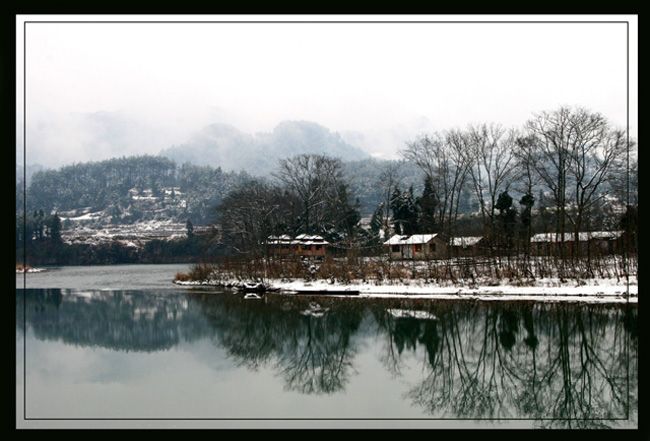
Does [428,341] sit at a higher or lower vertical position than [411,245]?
lower

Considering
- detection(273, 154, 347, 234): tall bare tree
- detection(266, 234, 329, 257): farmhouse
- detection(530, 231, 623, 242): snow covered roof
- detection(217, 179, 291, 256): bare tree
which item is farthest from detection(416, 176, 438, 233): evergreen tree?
detection(217, 179, 291, 256): bare tree

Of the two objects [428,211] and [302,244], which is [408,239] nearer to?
[428,211]

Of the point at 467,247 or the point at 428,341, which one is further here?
the point at 467,247

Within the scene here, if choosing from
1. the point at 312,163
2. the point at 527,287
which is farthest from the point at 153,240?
the point at 527,287

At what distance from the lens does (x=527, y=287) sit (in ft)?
73.4

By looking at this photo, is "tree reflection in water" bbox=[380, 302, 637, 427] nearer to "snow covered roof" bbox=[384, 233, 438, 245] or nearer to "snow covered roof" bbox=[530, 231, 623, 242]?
"snow covered roof" bbox=[530, 231, 623, 242]

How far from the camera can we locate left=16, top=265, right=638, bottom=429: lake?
26.6ft

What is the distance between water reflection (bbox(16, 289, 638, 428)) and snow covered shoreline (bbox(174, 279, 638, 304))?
1.74 metres

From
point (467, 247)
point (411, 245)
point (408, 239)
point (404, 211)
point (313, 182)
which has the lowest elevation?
point (411, 245)

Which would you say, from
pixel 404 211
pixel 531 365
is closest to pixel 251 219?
pixel 404 211

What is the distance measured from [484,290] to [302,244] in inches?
807

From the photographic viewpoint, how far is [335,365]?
11.7 meters
